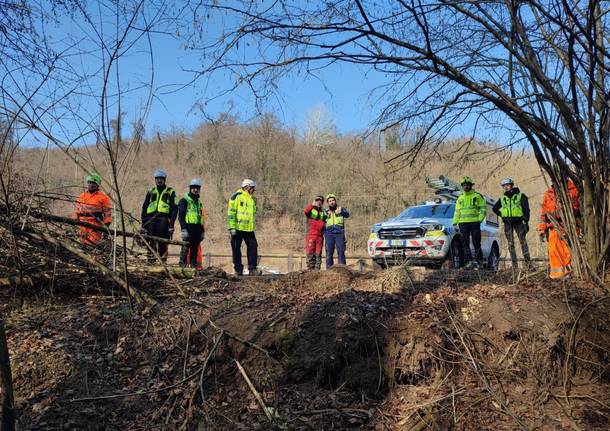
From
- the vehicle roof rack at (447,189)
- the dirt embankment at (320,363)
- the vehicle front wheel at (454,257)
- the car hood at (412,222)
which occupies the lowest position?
the dirt embankment at (320,363)

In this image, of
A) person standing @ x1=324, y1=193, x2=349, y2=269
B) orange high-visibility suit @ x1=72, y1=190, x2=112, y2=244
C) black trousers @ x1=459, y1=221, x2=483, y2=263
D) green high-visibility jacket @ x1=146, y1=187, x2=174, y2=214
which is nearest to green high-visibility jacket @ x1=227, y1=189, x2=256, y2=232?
green high-visibility jacket @ x1=146, y1=187, x2=174, y2=214

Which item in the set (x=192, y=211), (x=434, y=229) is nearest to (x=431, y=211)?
(x=434, y=229)

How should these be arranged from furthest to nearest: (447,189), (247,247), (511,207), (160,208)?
(447,189) < (511,207) < (247,247) < (160,208)

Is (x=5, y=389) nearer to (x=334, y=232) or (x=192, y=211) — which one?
(x=192, y=211)

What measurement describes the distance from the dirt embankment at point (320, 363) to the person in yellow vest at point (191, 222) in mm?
3994

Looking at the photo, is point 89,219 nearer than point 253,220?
Yes

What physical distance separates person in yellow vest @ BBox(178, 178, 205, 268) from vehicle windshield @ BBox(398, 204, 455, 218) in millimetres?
4992

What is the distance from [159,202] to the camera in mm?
8180

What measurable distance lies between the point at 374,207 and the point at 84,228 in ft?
58.3

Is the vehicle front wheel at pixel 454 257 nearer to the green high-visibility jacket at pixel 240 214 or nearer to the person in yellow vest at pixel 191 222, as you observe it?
the green high-visibility jacket at pixel 240 214

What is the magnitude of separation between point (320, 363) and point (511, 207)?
714 centimetres

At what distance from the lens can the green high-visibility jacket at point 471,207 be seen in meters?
9.55

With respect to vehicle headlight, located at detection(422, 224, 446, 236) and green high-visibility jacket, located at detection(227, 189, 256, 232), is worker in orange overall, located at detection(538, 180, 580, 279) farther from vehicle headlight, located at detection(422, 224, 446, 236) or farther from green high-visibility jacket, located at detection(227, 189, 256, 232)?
green high-visibility jacket, located at detection(227, 189, 256, 232)

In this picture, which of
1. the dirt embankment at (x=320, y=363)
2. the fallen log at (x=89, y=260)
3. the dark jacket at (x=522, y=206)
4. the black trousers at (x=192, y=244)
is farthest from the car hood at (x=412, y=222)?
the fallen log at (x=89, y=260)
